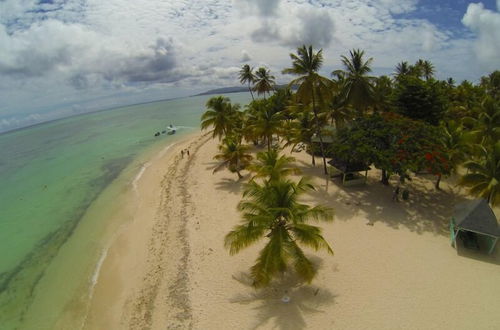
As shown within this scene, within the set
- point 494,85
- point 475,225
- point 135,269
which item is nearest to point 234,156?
point 135,269

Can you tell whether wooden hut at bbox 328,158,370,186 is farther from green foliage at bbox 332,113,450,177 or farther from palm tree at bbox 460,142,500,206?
palm tree at bbox 460,142,500,206

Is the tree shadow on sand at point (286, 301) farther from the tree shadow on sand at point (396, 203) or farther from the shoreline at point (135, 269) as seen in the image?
the tree shadow on sand at point (396, 203)

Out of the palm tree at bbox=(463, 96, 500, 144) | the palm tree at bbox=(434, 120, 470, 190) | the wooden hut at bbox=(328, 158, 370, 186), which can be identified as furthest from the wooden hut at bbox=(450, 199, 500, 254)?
the palm tree at bbox=(463, 96, 500, 144)

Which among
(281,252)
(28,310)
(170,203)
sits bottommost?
(28,310)

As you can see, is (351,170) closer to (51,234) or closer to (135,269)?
(135,269)

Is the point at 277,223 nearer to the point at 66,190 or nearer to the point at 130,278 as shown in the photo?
the point at 130,278

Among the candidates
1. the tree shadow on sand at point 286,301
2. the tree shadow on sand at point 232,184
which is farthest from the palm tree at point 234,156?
the tree shadow on sand at point 286,301

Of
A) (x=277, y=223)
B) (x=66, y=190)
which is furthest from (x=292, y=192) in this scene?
(x=66, y=190)
